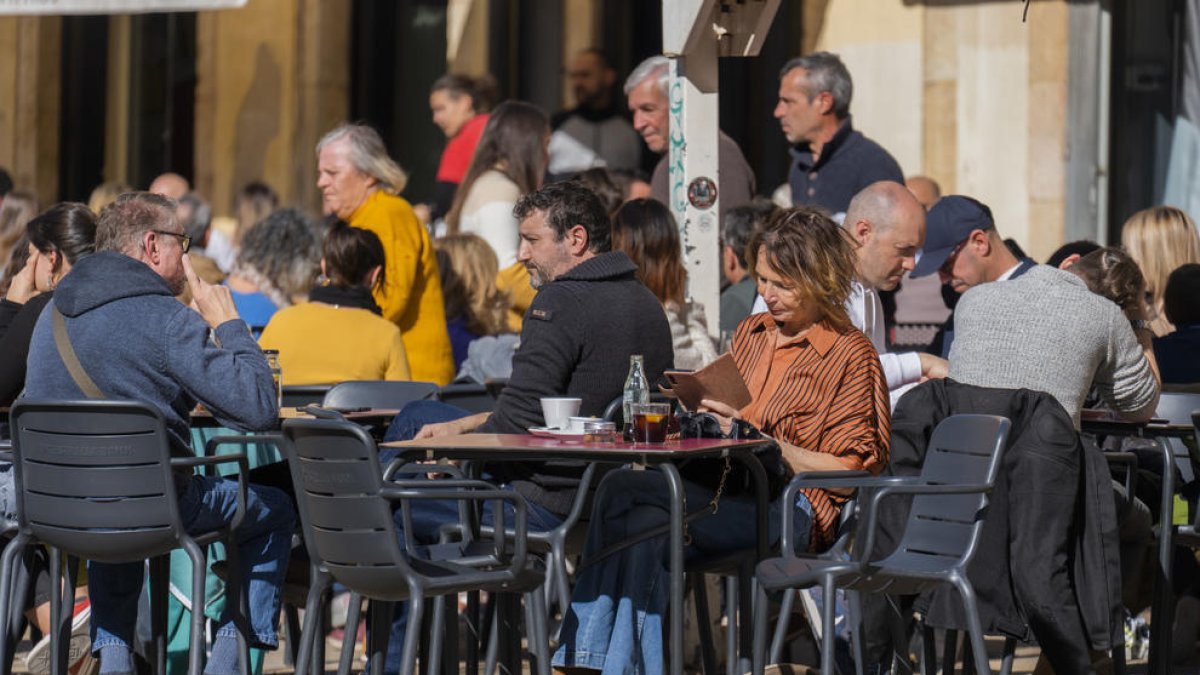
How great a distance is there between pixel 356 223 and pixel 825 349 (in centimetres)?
335

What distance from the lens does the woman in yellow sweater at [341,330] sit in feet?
26.5

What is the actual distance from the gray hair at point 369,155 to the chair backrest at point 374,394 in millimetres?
1893

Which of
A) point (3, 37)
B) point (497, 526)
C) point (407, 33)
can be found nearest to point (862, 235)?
point (497, 526)

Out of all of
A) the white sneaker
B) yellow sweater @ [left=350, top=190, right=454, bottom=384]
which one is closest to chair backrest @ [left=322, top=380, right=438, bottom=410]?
the white sneaker

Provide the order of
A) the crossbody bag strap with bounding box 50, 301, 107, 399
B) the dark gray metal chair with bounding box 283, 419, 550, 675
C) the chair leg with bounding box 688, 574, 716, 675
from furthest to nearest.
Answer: the chair leg with bounding box 688, 574, 716, 675 < the crossbody bag strap with bounding box 50, 301, 107, 399 < the dark gray metal chair with bounding box 283, 419, 550, 675

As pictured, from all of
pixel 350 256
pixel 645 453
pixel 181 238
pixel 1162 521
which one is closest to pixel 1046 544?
pixel 1162 521

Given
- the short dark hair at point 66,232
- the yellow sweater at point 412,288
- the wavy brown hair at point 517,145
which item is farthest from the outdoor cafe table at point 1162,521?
the wavy brown hair at point 517,145

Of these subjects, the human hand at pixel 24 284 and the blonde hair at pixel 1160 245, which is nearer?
the human hand at pixel 24 284

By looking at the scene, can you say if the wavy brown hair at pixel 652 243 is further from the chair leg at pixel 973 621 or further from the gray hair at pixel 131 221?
the chair leg at pixel 973 621

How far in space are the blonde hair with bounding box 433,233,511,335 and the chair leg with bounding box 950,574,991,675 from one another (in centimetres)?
403

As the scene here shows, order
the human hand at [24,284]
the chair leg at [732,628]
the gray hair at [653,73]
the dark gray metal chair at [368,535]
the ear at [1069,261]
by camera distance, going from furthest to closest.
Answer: the gray hair at [653,73], the human hand at [24,284], the ear at [1069,261], the chair leg at [732,628], the dark gray metal chair at [368,535]

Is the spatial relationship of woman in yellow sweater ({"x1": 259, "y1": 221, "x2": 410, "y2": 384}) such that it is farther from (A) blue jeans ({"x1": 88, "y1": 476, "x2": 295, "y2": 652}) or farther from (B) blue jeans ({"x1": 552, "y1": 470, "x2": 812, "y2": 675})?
(B) blue jeans ({"x1": 552, "y1": 470, "x2": 812, "y2": 675})

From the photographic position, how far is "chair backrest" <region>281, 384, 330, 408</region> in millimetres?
7742

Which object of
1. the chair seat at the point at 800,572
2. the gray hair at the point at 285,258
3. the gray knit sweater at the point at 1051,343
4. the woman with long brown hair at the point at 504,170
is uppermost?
the woman with long brown hair at the point at 504,170
